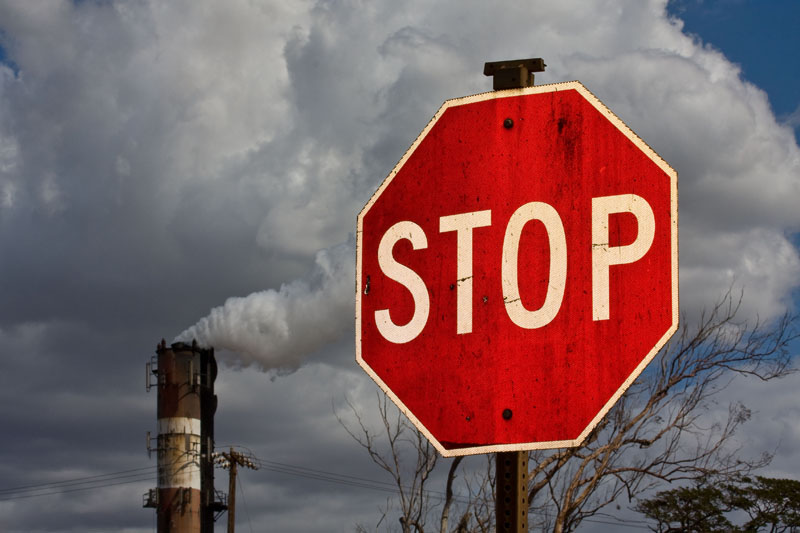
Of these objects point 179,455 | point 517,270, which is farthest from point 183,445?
point 517,270

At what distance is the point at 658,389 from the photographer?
17.9m

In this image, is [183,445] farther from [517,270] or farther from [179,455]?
[517,270]

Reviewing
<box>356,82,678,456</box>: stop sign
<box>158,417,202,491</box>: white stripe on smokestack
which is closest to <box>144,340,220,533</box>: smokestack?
<box>158,417,202,491</box>: white stripe on smokestack

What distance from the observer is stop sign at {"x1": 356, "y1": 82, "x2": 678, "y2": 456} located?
285 centimetres

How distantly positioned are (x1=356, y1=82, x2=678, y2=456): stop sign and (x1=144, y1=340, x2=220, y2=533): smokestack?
52.7 metres

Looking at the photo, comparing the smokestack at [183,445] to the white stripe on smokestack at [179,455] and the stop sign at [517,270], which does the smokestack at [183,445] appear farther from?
the stop sign at [517,270]

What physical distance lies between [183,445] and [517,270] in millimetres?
53175

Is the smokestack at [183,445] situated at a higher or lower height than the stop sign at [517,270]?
lower

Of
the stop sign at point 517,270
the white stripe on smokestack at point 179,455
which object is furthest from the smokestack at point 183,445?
the stop sign at point 517,270

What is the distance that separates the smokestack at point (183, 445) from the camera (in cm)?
5400

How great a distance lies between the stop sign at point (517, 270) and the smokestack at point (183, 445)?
52661mm

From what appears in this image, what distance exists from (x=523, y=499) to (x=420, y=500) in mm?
16081

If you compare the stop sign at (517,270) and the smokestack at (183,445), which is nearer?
the stop sign at (517,270)

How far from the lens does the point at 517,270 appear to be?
2.98m
